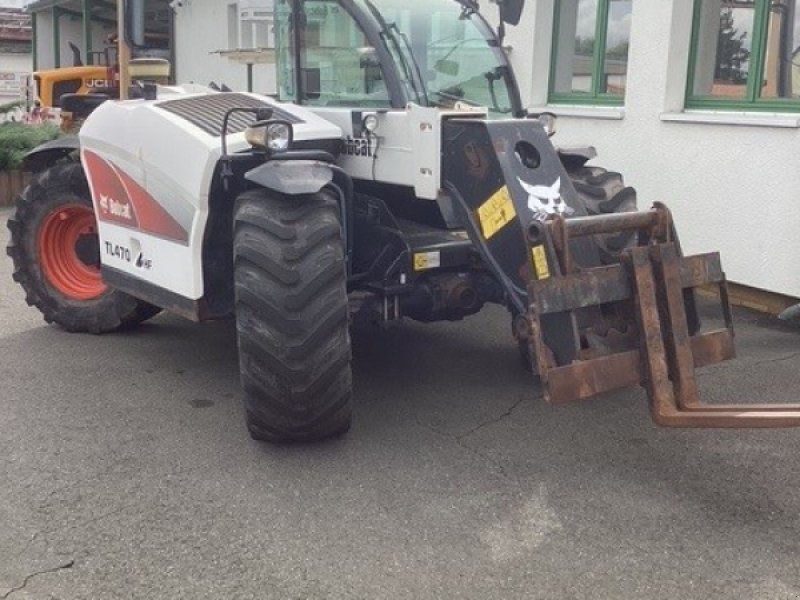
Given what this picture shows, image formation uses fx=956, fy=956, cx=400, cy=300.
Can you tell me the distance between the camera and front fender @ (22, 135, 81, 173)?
21.1 ft

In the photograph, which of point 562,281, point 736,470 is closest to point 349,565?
point 562,281

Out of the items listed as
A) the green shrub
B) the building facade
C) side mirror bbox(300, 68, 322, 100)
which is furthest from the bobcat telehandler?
the building facade

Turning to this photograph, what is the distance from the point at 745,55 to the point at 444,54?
3.45m

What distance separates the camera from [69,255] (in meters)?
6.78

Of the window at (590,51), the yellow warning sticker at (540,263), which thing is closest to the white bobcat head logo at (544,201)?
the yellow warning sticker at (540,263)

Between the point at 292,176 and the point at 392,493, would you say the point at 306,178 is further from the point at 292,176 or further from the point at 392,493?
the point at 392,493

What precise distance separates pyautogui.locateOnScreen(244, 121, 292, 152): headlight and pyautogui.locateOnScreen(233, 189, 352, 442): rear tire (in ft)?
0.94

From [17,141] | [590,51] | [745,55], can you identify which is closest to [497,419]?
[745,55]

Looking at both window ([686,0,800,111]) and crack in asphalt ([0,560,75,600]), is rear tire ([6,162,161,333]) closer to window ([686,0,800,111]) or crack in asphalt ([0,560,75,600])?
crack in asphalt ([0,560,75,600])

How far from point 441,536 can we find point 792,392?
9.42 ft

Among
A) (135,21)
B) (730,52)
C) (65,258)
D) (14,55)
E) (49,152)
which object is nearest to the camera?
(135,21)

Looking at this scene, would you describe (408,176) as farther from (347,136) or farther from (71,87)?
(71,87)

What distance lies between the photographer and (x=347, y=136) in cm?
518

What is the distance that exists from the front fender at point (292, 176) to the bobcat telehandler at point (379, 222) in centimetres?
1
